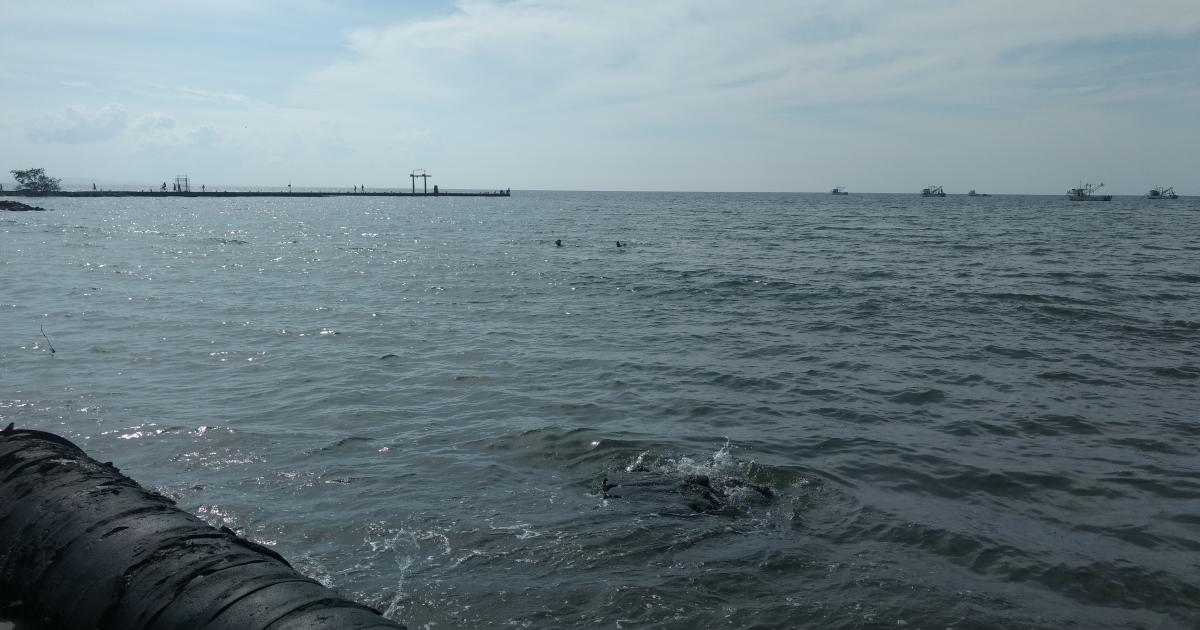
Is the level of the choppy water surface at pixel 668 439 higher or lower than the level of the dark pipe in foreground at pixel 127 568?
lower

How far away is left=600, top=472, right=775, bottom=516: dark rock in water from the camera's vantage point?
9141 mm

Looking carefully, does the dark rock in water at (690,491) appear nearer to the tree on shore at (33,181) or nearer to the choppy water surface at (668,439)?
the choppy water surface at (668,439)

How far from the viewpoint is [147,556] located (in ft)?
16.0

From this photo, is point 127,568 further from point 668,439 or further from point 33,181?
point 33,181

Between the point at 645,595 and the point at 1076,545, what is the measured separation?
5276mm

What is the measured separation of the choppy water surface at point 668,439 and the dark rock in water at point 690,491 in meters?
0.05

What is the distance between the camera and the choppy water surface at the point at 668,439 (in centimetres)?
738

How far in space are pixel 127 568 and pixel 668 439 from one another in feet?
26.7

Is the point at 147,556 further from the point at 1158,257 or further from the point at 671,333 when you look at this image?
the point at 1158,257

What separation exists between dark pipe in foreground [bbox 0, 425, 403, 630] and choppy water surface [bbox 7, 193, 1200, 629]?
2.15 metres

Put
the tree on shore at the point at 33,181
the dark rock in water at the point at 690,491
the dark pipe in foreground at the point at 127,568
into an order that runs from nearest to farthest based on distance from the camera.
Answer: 1. the dark pipe in foreground at the point at 127,568
2. the dark rock in water at the point at 690,491
3. the tree on shore at the point at 33,181

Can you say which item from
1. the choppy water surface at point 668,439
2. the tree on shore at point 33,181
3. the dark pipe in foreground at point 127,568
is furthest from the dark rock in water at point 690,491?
the tree on shore at point 33,181

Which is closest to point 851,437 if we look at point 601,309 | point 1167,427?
point 1167,427

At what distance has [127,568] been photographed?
15.8 feet
